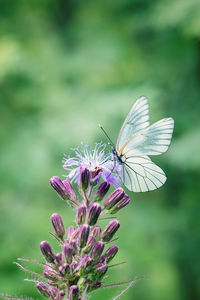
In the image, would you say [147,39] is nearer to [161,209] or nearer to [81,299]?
[161,209]

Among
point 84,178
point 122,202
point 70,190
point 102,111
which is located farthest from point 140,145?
point 102,111

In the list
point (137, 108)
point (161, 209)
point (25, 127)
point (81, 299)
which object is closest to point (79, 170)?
point (137, 108)

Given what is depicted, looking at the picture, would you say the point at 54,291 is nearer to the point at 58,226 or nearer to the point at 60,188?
the point at 58,226

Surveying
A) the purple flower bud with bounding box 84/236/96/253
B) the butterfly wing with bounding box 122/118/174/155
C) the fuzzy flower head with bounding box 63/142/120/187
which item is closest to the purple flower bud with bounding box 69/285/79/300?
the purple flower bud with bounding box 84/236/96/253

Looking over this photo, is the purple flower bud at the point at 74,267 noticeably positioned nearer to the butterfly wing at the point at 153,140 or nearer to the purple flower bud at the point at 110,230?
the purple flower bud at the point at 110,230

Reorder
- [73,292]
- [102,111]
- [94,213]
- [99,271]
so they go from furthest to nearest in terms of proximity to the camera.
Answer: [102,111], [94,213], [99,271], [73,292]

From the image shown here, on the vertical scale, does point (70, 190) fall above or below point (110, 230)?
above

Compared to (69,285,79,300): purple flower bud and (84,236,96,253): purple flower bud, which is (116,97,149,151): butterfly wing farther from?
(69,285,79,300): purple flower bud
